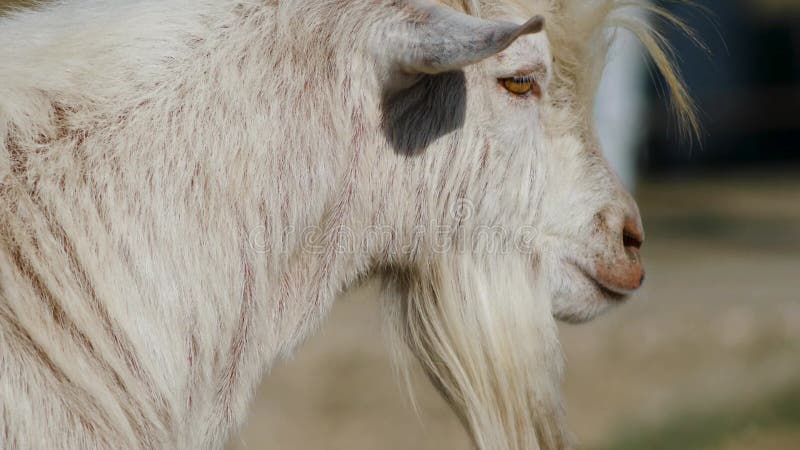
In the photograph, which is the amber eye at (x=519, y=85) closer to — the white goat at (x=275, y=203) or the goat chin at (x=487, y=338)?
the white goat at (x=275, y=203)

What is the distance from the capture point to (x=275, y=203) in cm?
256

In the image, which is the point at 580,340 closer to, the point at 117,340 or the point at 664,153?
the point at 117,340

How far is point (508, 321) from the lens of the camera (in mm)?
2934

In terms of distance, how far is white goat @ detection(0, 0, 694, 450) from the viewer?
2.31 meters

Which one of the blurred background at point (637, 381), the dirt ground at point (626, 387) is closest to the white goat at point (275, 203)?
the blurred background at point (637, 381)

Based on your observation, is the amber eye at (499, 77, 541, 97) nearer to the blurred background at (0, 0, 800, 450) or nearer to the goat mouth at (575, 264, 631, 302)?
the goat mouth at (575, 264, 631, 302)

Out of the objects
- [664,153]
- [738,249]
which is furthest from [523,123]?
[664,153]

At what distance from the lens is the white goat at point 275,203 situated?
2312 millimetres

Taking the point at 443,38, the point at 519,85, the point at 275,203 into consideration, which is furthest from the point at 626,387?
the point at 443,38

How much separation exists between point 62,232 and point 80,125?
0.25m

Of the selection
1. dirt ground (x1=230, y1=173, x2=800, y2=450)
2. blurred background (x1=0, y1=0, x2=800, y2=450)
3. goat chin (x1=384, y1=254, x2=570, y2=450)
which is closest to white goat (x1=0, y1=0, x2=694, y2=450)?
goat chin (x1=384, y1=254, x2=570, y2=450)

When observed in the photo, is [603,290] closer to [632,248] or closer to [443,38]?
[632,248]

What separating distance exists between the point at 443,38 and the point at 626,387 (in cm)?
450

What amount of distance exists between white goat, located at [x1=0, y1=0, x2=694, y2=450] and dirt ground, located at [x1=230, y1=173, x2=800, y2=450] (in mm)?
2883
